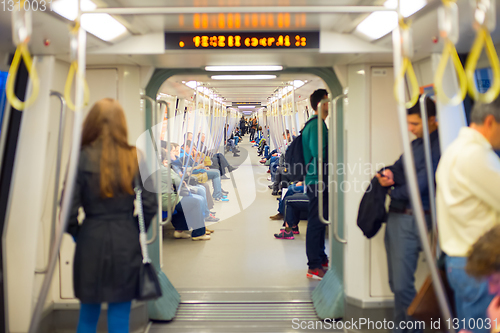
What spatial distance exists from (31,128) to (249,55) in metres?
1.53

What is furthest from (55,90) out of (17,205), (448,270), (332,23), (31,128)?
(448,270)

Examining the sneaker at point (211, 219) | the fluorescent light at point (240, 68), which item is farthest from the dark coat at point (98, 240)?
the sneaker at point (211, 219)

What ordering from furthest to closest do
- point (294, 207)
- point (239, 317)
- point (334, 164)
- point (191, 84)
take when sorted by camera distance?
point (191, 84)
point (294, 207)
point (239, 317)
point (334, 164)

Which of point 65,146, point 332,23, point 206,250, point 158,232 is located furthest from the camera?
point 206,250

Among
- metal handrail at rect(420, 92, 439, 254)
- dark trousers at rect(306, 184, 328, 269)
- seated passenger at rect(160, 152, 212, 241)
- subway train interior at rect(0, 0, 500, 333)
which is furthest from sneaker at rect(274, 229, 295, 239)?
metal handrail at rect(420, 92, 439, 254)

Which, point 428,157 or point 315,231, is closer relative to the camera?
point 428,157

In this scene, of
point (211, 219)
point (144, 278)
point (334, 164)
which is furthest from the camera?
point (211, 219)

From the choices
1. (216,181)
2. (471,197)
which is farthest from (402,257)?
(216,181)

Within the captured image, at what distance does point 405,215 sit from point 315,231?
164cm

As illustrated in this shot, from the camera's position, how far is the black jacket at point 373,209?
2.66m

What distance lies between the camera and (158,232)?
3.72 metres

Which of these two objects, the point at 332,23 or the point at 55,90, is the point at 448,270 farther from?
the point at 55,90

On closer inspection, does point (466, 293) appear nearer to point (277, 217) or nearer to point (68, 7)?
point (68, 7)

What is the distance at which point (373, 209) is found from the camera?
8.79ft
